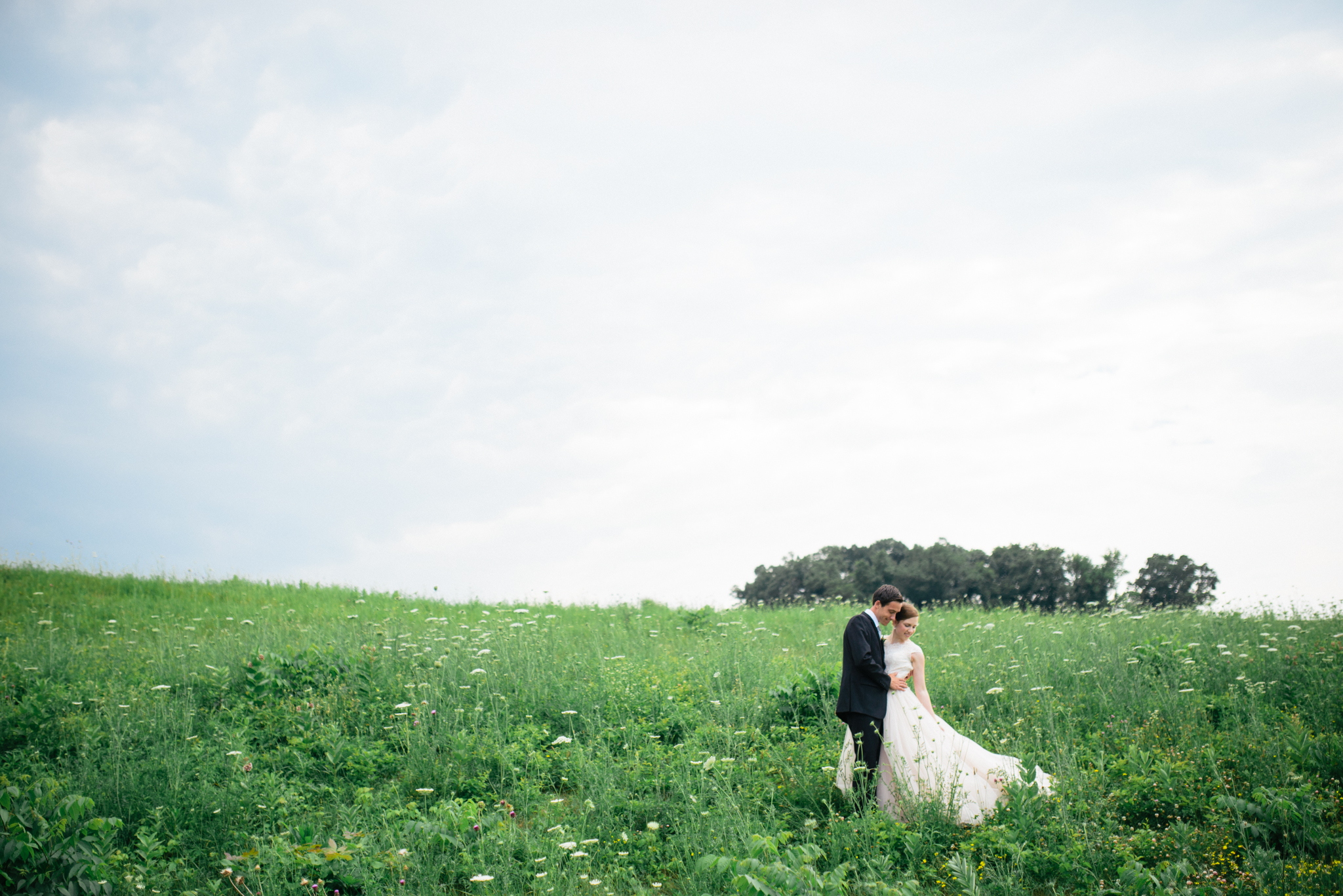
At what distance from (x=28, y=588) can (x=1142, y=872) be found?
2145 cm

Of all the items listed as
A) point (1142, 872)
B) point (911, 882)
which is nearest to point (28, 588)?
point (911, 882)

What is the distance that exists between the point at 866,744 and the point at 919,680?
0.82m

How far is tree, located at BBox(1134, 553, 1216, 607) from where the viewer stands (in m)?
24.0

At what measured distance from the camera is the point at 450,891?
541 centimetres

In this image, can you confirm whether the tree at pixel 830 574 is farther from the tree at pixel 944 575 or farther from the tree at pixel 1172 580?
the tree at pixel 1172 580

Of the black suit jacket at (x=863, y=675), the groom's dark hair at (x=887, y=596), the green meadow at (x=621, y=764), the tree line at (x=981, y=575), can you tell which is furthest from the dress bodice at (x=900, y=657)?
the tree line at (x=981, y=575)

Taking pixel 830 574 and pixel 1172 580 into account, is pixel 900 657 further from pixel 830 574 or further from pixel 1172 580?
pixel 830 574

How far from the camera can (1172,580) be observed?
24.6 metres

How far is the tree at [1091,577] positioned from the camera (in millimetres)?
27297

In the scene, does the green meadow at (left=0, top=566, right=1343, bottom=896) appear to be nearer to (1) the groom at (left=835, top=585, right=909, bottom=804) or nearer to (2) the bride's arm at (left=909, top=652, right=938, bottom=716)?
(1) the groom at (left=835, top=585, right=909, bottom=804)

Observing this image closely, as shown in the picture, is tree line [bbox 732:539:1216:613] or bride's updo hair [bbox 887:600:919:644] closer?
bride's updo hair [bbox 887:600:919:644]

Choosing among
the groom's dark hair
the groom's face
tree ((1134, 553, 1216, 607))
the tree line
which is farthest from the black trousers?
tree ((1134, 553, 1216, 607))

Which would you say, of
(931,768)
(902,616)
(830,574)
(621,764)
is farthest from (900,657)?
(830,574)

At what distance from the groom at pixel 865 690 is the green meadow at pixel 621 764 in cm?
51
